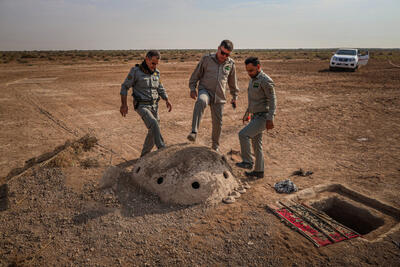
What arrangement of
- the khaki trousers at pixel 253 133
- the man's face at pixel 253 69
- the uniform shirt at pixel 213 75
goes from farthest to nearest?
the uniform shirt at pixel 213 75 < the khaki trousers at pixel 253 133 < the man's face at pixel 253 69

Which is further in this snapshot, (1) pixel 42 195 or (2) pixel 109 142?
(2) pixel 109 142

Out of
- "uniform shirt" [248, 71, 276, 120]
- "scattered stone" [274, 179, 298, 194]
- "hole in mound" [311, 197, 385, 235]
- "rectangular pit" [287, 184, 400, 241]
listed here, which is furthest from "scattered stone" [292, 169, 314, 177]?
"uniform shirt" [248, 71, 276, 120]

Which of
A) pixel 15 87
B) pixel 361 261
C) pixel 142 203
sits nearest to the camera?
pixel 361 261

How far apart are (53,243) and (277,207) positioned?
2.86 m

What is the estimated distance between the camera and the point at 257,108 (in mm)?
4223

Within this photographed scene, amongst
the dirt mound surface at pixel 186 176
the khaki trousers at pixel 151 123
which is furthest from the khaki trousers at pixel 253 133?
the khaki trousers at pixel 151 123

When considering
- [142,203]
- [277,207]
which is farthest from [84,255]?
[277,207]

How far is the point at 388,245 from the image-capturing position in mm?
3029

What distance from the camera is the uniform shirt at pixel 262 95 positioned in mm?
3982

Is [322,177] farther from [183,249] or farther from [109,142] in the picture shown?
[109,142]

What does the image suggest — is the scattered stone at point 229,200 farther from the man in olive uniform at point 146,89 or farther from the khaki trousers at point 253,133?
the man in olive uniform at point 146,89

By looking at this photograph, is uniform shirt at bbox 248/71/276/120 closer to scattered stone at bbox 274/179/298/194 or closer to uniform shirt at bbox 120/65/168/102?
scattered stone at bbox 274/179/298/194

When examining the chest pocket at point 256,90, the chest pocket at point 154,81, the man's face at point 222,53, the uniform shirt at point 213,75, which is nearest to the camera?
the chest pocket at point 256,90

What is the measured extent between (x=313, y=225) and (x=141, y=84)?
344cm
